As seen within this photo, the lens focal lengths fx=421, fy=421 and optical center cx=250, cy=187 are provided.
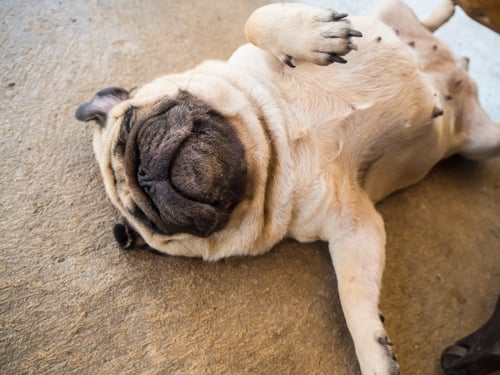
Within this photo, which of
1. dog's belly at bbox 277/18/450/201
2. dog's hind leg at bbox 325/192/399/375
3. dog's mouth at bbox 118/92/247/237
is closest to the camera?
dog's mouth at bbox 118/92/247/237

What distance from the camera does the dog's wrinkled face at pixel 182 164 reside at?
5.56 ft

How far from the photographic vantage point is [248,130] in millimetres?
1909

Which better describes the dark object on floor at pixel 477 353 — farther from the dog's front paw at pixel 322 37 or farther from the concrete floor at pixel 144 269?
the dog's front paw at pixel 322 37

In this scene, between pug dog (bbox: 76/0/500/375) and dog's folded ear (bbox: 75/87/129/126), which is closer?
pug dog (bbox: 76/0/500/375)

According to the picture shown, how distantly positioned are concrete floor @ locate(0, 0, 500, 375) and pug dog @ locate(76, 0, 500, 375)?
15 cm

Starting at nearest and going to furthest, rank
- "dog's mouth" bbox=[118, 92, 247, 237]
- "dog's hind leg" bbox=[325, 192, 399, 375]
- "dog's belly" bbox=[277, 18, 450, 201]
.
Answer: "dog's mouth" bbox=[118, 92, 247, 237] < "dog's hind leg" bbox=[325, 192, 399, 375] < "dog's belly" bbox=[277, 18, 450, 201]

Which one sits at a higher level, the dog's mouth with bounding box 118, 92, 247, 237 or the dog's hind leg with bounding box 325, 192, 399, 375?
the dog's mouth with bounding box 118, 92, 247, 237

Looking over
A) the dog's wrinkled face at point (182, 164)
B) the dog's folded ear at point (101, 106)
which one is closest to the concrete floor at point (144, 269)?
the dog's folded ear at point (101, 106)

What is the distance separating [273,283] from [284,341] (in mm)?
281

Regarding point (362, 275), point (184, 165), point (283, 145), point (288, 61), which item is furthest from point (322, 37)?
point (362, 275)

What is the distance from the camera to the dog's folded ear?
209 centimetres

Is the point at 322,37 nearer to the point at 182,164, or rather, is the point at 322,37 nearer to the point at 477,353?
the point at 182,164

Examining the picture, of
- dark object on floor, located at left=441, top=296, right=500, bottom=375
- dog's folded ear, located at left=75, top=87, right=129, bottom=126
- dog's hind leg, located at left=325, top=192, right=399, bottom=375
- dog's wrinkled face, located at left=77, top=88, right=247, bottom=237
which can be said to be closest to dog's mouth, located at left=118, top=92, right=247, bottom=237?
dog's wrinkled face, located at left=77, top=88, right=247, bottom=237

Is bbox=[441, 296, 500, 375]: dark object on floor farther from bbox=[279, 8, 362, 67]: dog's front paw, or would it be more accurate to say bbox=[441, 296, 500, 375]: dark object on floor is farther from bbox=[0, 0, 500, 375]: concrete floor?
bbox=[279, 8, 362, 67]: dog's front paw
